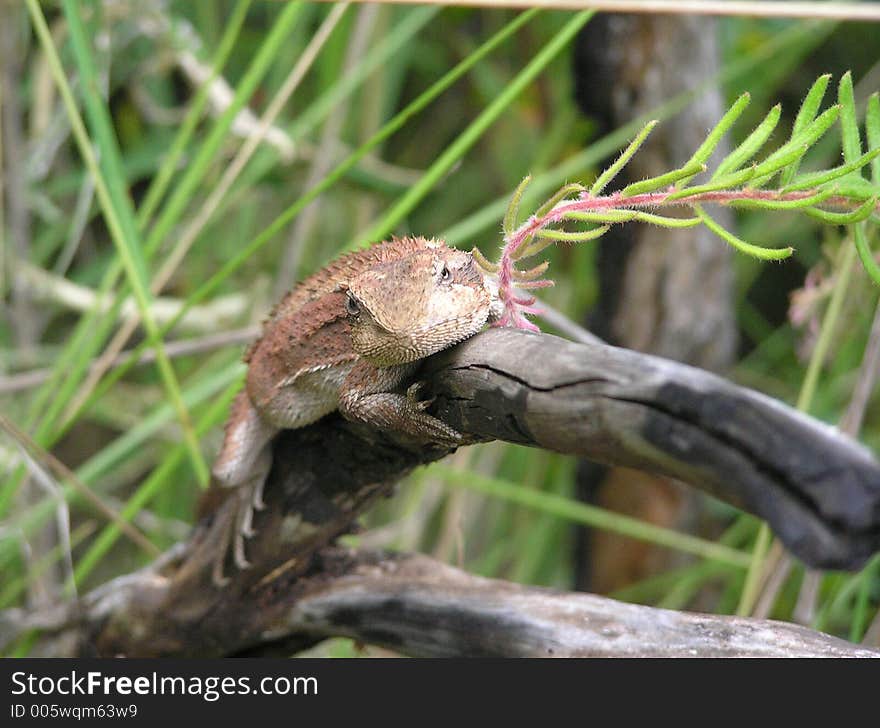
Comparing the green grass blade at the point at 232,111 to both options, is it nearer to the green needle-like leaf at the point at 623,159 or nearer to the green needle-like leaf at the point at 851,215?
the green needle-like leaf at the point at 623,159

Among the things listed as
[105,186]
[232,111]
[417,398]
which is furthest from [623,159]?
[105,186]

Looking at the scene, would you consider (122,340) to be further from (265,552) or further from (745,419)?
(745,419)

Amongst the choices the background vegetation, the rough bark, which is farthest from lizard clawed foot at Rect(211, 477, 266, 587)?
the rough bark

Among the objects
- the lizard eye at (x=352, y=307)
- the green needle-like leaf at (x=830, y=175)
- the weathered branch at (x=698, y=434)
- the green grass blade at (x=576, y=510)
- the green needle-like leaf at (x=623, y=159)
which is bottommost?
the weathered branch at (x=698, y=434)

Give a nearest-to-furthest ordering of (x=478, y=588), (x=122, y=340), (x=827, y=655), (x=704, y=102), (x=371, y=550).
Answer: (x=827, y=655), (x=478, y=588), (x=371, y=550), (x=122, y=340), (x=704, y=102)

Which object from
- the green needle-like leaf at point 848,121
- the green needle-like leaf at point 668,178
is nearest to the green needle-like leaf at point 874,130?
the green needle-like leaf at point 848,121

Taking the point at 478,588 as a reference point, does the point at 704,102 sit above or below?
above

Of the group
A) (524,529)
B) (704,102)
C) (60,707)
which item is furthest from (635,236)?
(60,707)

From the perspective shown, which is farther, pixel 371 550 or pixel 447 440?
pixel 371 550
